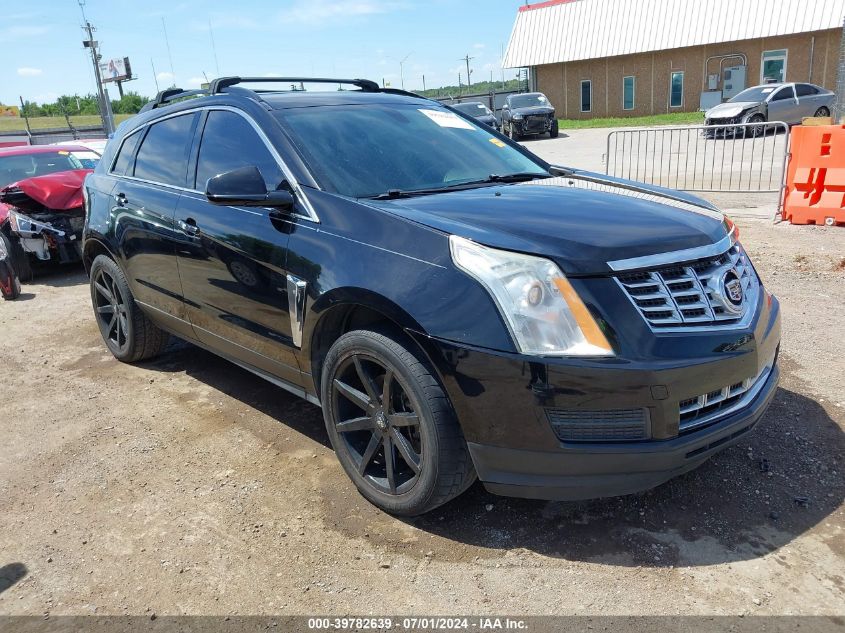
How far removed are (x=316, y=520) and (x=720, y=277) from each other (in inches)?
78.4

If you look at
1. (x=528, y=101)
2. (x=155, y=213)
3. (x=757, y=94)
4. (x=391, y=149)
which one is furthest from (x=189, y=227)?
(x=528, y=101)

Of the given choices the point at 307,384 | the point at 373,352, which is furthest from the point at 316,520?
the point at 373,352

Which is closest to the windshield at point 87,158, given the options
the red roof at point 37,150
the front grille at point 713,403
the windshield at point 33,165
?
the windshield at point 33,165

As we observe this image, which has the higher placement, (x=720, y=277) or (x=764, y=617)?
(x=720, y=277)

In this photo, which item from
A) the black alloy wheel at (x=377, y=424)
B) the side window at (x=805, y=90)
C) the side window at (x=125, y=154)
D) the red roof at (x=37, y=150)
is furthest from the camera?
the side window at (x=805, y=90)

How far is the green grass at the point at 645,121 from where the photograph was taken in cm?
2967

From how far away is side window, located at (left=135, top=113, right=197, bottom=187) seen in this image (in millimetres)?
4078

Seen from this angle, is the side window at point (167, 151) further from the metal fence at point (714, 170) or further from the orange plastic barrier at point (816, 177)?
the orange plastic barrier at point (816, 177)

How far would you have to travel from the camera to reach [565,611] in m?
2.37

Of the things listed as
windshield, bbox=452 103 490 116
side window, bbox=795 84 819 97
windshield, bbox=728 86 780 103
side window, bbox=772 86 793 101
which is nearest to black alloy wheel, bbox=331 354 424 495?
windshield, bbox=452 103 490 116

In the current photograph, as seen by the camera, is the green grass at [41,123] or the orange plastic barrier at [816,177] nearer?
the orange plastic barrier at [816,177]

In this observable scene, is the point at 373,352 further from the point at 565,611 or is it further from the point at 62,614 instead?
the point at 62,614

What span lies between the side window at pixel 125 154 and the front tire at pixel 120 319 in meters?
0.66

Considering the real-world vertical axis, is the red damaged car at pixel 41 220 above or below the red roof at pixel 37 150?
below
